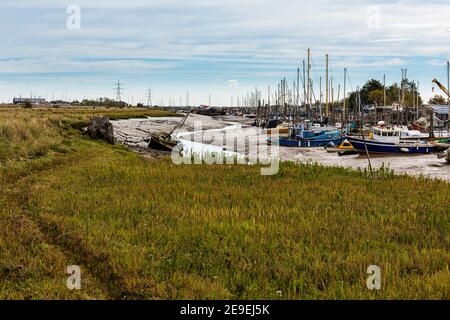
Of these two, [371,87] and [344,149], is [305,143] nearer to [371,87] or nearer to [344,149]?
[344,149]

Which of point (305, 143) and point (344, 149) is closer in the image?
point (344, 149)

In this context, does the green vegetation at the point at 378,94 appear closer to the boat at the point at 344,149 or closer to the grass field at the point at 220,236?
the boat at the point at 344,149

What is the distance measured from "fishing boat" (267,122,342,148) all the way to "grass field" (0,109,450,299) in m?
41.3

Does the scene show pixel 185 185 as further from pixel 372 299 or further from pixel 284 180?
pixel 372 299

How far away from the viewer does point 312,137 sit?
68.4 meters

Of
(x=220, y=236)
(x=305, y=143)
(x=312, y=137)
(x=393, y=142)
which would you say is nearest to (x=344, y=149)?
(x=393, y=142)

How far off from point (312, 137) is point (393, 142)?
49.7 ft

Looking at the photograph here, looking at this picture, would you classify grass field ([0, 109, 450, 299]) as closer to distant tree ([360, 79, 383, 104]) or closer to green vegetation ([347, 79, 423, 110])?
green vegetation ([347, 79, 423, 110])

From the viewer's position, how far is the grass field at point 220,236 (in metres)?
10.2

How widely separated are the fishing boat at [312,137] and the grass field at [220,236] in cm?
4133

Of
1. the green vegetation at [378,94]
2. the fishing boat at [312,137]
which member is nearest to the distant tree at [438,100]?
the green vegetation at [378,94]

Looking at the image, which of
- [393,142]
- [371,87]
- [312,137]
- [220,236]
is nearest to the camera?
[220,236]
